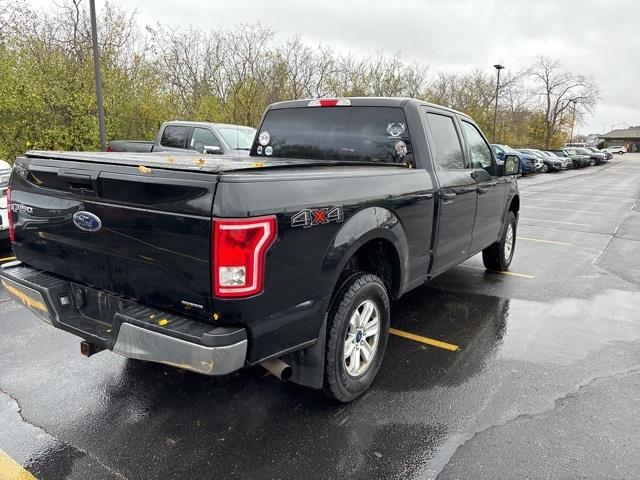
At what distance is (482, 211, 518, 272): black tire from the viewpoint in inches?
251

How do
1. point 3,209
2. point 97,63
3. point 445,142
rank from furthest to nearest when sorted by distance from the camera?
1. point 97,63
2. point 3,209
3. point 445,142

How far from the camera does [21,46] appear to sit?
14.3 meters

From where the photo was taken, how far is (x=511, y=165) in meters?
5.67

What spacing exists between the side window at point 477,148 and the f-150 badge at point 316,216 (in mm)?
2638

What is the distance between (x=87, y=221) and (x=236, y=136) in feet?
26.3

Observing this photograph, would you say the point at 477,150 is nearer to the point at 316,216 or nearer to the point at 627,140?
the point at 316,216

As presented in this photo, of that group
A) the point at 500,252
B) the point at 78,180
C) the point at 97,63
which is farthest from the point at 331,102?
the point at 97,63

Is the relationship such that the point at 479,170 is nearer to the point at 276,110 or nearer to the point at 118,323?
the point at 276,110

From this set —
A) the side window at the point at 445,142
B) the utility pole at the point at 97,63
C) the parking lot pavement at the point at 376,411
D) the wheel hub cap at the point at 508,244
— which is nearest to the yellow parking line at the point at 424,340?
the parking lot pavement at the point at 376,411

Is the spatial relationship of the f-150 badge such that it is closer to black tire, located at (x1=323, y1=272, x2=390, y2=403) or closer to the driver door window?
black tire, located at (x1=323, y1=272, x2=390, y2=403)

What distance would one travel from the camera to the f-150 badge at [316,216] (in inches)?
98.3

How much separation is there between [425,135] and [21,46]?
48.8 ft

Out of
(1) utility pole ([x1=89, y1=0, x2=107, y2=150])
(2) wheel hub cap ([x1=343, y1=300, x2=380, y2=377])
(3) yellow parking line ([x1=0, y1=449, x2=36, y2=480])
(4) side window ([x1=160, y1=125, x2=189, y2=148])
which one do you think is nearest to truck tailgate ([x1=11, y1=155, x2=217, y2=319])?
(3) yellow parking line ([x1=0, y1=449, x2=36, y2=480])

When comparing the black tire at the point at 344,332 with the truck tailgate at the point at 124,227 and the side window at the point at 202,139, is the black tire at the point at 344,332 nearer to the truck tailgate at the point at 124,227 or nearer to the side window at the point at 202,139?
the truck tailgate at the point at 124,227
